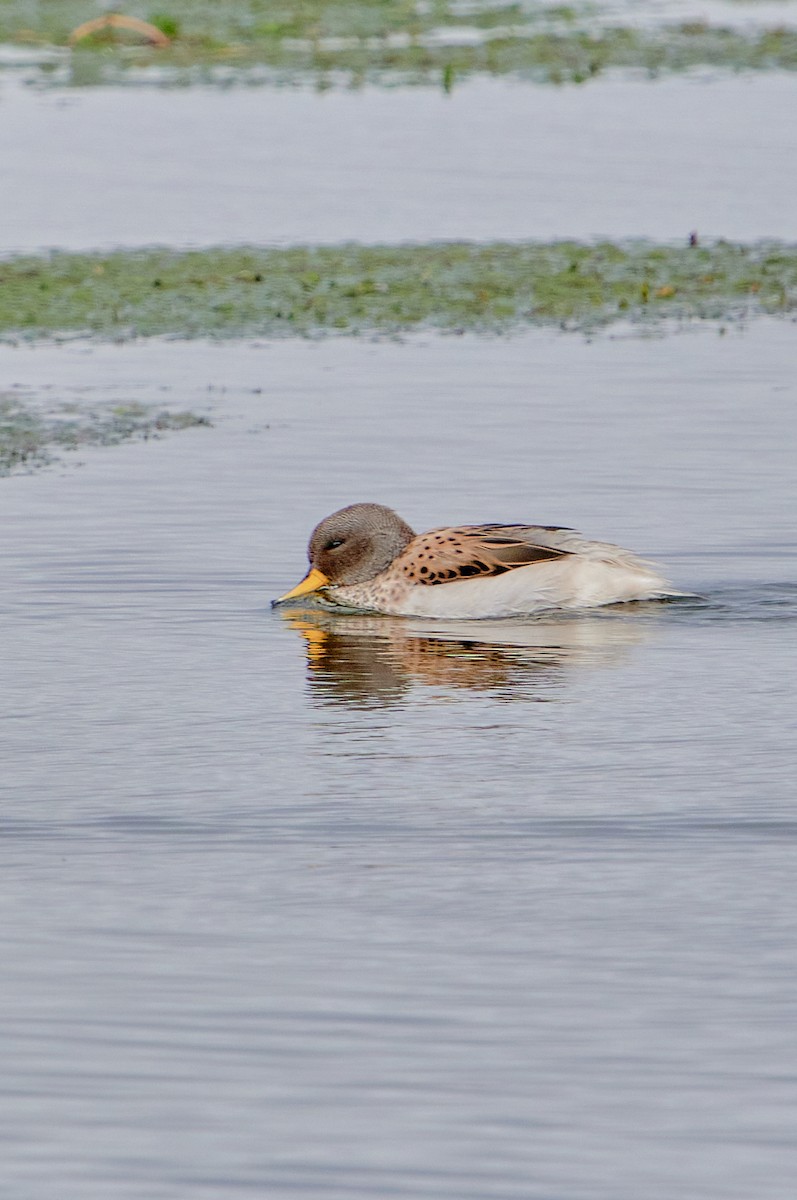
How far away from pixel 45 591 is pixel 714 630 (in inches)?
103

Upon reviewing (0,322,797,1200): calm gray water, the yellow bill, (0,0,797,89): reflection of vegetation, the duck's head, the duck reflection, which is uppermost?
(0,0,797,89): reflection of vegetation

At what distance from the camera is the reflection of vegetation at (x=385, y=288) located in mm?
15273

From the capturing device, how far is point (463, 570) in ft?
30.9

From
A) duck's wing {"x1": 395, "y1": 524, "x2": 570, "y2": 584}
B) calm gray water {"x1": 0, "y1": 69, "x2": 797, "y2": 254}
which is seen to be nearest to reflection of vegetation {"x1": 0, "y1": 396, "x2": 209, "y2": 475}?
duck's wing {"x1": 395, "y1": 524, "x2": 570, "y2": 584}

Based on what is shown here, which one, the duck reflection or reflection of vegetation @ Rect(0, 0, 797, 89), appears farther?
reflection of vegetation @ Rect(0, 0, 797, 89)

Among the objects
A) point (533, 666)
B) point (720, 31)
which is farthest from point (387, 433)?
point (720, 31)

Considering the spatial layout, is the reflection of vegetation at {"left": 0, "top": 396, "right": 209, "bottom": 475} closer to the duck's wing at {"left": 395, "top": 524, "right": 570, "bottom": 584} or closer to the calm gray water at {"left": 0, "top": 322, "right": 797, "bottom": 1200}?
the calm gray water at {"left": 0, "top": 322, "right": 797, "bottom": 1200}

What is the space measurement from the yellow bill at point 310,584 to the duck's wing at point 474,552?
0.33m

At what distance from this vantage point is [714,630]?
8.94m

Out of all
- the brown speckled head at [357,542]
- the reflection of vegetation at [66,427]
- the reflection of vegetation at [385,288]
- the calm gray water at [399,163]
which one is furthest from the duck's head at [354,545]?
the calm gray water at [399,163]

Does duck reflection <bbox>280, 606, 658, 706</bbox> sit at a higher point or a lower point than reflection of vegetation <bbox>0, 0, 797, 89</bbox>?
lower

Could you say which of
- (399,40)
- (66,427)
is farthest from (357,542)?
(399,40)

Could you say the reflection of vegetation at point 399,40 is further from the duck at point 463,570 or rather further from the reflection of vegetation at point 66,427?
the duck at point 463,570

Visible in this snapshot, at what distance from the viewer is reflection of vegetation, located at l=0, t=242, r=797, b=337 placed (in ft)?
50.1
